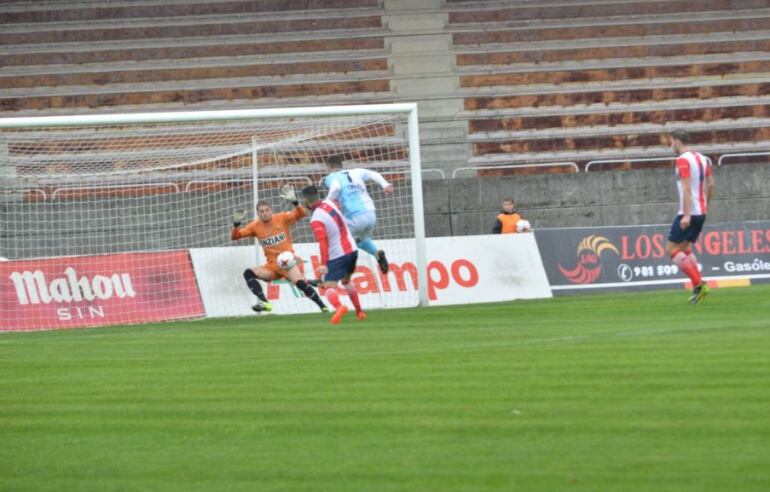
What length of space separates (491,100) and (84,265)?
39.6 ft

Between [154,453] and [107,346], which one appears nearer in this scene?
[154,453]

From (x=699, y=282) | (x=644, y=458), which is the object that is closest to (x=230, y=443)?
(x=644, y=458)

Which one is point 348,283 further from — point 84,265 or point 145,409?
point 145,409

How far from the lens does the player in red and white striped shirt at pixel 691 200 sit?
1647 centimetres

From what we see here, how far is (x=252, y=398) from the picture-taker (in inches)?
336

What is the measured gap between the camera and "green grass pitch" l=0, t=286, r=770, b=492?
5.90m

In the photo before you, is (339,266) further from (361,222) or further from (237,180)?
(237,180)

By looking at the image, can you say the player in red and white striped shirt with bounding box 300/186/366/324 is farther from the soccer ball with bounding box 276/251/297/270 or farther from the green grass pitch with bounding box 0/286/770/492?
the green grass pitch with bounding box 0/286/770/492

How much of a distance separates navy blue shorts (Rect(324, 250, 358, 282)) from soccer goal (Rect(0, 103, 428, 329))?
3.26 metres

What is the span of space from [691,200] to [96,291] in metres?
9.12

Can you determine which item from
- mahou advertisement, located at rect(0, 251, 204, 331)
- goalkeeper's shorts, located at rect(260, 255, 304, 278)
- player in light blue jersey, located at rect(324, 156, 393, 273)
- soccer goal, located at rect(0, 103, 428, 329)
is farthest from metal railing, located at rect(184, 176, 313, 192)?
player in light blue jersey, located at rect(324, 156, 393, 273)

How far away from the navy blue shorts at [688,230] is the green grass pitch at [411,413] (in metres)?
3.56

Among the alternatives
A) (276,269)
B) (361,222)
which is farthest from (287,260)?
(361,222)

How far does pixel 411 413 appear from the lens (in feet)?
24.5
